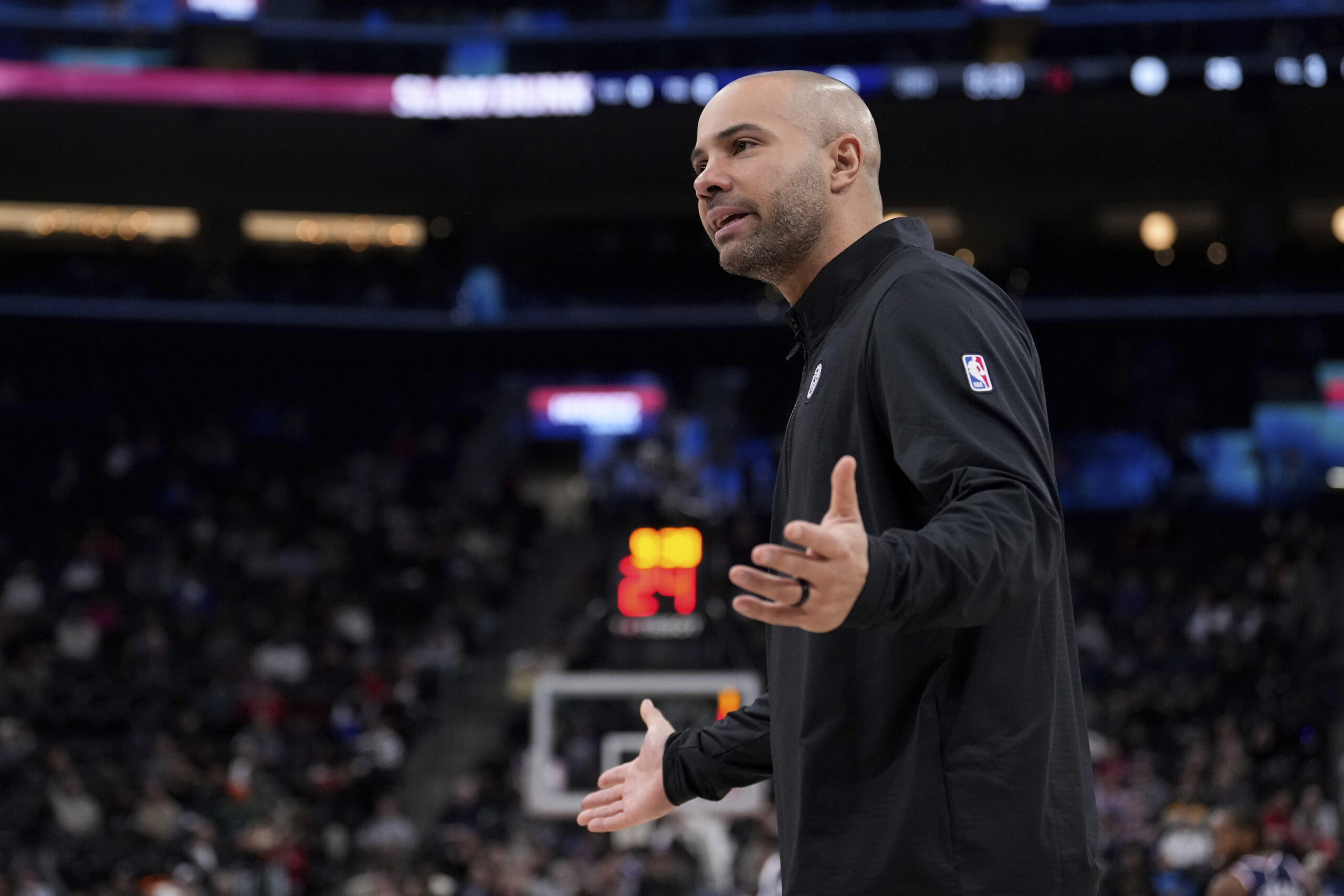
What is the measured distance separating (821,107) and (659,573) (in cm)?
903

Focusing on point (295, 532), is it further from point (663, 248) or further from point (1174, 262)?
point (1174, 262)

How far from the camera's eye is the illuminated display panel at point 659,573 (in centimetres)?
1150

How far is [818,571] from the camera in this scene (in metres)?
1.94

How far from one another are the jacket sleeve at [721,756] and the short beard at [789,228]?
2.51ft

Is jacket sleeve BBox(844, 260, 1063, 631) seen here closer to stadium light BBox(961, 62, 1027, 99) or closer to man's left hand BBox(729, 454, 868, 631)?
man's left hand BBox(729, 454, 868, 631)

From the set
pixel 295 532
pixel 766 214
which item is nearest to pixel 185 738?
pixel 295 532

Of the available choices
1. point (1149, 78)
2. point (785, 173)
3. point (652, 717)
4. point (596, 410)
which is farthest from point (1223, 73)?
point (785, 173)

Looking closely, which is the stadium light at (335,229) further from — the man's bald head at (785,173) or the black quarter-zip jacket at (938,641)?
the black quarter-zip jacket at (938,641)

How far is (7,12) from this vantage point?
A: 2322cm

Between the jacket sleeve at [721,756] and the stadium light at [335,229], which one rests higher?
the jacket sleeve at [721,756]

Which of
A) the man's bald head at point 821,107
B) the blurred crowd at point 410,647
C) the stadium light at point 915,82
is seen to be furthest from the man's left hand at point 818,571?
the stadium light at point 915,82

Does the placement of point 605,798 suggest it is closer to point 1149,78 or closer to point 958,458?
point 958,458

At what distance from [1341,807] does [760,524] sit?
27.8ft

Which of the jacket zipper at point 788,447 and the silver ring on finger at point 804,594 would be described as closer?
the silver ring on finger at point 804,594
